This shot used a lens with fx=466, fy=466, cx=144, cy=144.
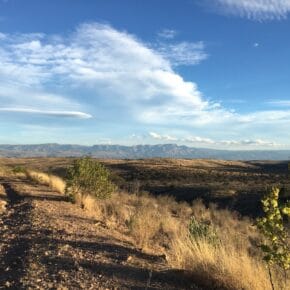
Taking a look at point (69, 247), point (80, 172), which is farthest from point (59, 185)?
point (69, 247)

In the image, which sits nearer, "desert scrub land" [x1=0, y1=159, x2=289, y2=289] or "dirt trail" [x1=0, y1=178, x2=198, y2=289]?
"dirt trail" [x1=0, y1=178, x2=198, y2=289]

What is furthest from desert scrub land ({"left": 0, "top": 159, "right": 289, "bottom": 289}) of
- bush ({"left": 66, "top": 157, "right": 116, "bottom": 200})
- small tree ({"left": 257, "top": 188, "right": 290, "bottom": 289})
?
bush ({"left": 66, "top": 157, "right": 116, "bottom": 200})

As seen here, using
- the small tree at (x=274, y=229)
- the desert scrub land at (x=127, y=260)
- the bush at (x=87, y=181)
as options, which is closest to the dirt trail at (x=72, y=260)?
the desert scrub land at (x=127, y=260)

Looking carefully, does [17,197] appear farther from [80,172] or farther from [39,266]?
[39,266]

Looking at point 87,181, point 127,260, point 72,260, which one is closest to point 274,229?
point 127,260

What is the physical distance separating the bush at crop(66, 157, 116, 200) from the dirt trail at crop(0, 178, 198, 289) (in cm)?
739

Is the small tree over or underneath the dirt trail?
over

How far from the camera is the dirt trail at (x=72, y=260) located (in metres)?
7.41

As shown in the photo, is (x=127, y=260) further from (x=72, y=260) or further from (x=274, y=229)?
(x=274, y=229)

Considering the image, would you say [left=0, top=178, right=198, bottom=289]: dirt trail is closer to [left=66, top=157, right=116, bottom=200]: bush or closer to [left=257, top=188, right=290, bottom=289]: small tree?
[left=257, top=188, right=290, bottom=289]: small tree

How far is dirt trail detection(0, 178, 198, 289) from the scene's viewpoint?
7414mm

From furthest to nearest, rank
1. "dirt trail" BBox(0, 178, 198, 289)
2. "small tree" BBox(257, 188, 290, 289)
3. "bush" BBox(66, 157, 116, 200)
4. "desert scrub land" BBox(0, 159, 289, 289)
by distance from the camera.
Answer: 1. "bush" BBox(66, 157, 116, 200)
2. "desert scrub land" BBox(0, 159, 289, 289)
3. "dirt trail" BBox(0, 178, 198, 289)
4. "small tree" BBox(257, 188, 290, 289)

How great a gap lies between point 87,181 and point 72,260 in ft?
41.8

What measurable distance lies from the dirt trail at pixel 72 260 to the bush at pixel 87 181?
739 cm
